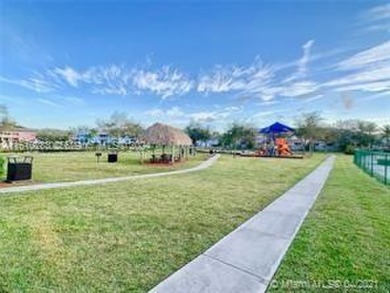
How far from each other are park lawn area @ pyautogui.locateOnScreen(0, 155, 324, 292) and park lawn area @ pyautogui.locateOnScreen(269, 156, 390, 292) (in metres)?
1.34

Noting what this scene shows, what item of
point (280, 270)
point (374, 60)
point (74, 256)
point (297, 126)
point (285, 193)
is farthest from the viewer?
point (297, 126)

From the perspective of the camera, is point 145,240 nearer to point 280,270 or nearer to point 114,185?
point 280,270

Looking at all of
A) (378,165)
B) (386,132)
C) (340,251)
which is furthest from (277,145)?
(340,251)

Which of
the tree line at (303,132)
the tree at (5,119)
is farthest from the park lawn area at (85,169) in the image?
the tree line at (303,132)

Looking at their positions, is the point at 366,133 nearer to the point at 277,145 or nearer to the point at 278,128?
the point at 277,145

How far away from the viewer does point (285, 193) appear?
34.2 ft

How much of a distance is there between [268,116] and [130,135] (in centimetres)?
2947

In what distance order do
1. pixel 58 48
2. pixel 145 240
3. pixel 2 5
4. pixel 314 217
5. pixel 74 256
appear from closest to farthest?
pixel 74 256 → pixel 145 240 → pixel 314 217 → pixel 2 5 → pixel 58 48

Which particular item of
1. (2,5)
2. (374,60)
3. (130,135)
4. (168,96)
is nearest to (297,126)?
(168,96)

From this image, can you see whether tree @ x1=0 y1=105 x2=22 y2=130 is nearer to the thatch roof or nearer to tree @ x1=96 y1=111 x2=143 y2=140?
tree @ x1=96 y1=111 x2=143 y2=140

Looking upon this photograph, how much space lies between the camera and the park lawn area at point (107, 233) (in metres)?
3.85

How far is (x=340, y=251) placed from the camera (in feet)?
16.5

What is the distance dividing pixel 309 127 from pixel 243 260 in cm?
5441

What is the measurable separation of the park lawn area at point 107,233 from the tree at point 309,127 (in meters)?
48.5
